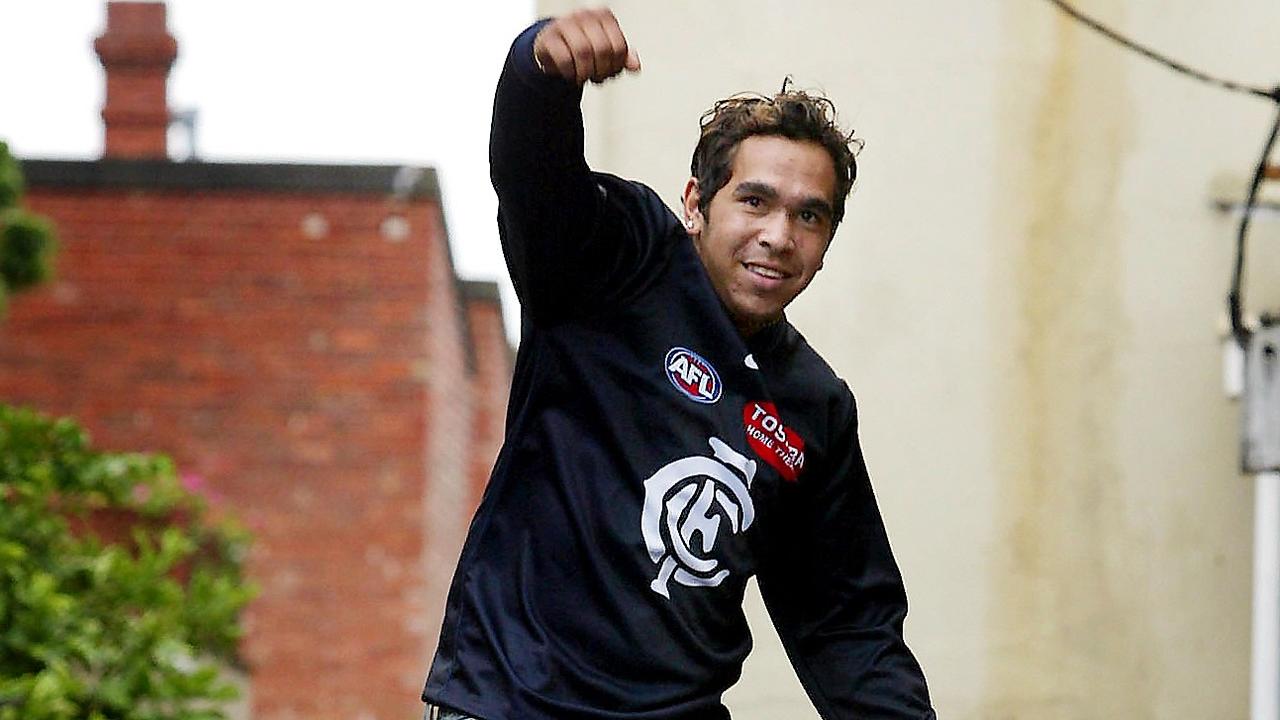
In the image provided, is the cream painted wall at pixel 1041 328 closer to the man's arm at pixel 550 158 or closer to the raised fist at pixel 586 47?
the man's arm at pixel 550 158

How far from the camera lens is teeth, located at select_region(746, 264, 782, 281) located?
2227 mm

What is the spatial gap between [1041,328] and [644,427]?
6.75 feet

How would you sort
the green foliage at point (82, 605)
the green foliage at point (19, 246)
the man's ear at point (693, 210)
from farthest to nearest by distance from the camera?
the green foliage at point (19, 246) → the green foliage at point (82, 605) → the man's ear at point (693, 210)

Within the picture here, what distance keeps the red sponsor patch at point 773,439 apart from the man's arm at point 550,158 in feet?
0.87

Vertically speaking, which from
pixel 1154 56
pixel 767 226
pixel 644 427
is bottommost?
pixel 644 427

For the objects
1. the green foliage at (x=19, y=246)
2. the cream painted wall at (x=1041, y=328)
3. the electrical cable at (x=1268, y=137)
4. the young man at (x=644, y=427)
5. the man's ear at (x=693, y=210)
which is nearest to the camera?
the young man at (x=644, y=427)

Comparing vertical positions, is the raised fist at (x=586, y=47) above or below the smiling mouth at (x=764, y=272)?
above

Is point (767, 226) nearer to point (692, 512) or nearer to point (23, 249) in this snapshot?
point (692, 512)

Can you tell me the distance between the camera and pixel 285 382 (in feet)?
22.1

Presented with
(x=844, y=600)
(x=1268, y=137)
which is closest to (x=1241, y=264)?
(x=1268, y=137)

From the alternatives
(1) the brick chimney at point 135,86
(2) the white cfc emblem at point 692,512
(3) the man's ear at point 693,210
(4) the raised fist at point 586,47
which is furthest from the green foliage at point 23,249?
(4) the raised fist at point 586,47

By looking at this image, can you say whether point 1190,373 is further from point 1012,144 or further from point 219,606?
point 219,606

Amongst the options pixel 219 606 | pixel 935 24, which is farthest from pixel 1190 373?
pixel 219 606

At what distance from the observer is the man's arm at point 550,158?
1855mm
